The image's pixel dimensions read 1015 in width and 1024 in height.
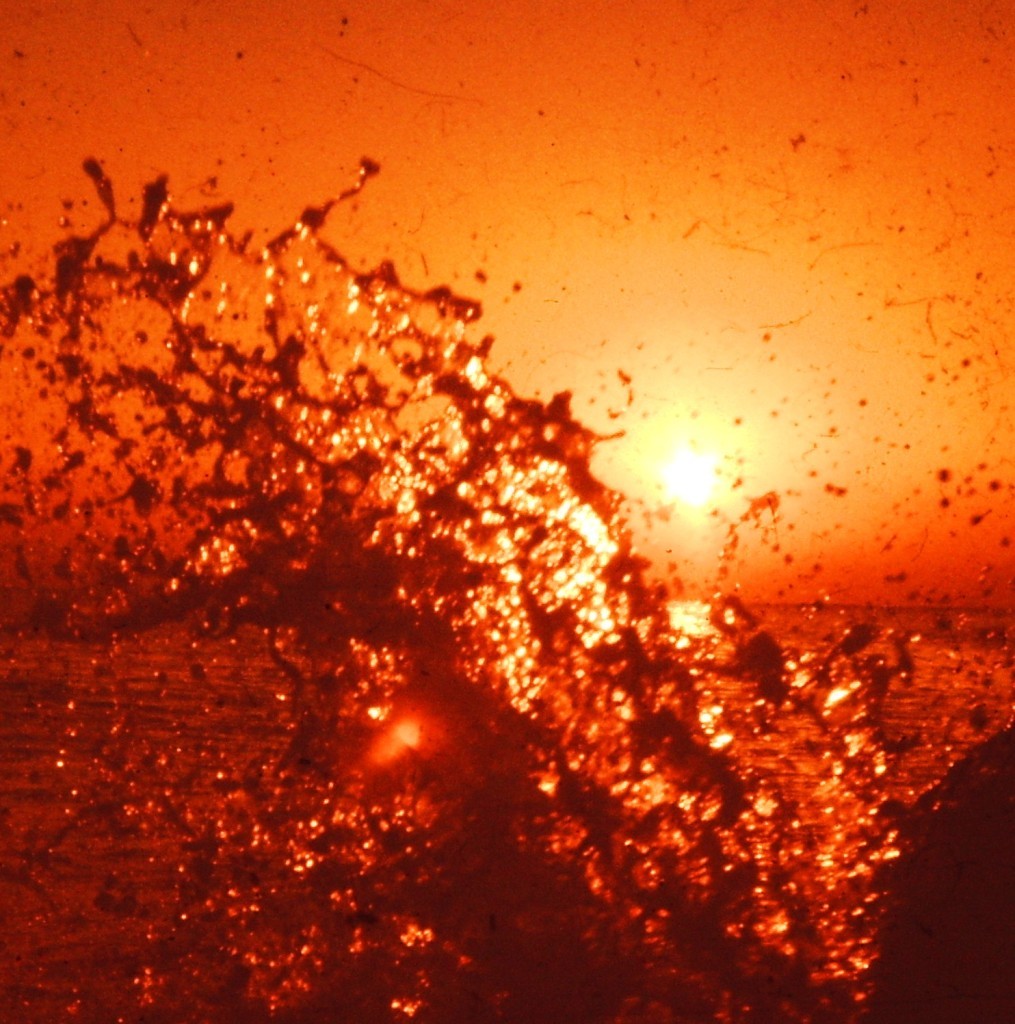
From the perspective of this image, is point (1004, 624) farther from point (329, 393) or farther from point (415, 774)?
point (329, 393)

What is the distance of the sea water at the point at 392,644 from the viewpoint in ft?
15.2

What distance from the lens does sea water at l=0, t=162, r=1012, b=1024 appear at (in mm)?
4633

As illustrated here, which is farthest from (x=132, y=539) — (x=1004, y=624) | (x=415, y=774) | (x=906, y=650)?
(x=1004, y=624)

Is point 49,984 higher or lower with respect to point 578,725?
lower

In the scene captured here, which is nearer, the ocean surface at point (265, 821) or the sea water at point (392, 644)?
the ocean surface at point (265, 821)

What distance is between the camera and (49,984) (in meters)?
4.17

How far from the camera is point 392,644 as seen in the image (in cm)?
502

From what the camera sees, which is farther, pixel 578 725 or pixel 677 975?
pixel 578 725

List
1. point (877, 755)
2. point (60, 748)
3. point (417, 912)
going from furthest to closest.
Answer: point (60, 748) < point (877, 755) < point (417, 912)

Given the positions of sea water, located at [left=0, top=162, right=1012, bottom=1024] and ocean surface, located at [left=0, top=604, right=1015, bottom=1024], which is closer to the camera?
ocean surface, located at [left=0, top=604, right=1015, bottom=1024]

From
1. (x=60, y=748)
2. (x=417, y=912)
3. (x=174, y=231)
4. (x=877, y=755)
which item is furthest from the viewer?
(x=60, y=748)

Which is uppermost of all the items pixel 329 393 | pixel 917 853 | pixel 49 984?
pixel 329 393

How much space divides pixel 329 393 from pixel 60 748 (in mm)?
3846

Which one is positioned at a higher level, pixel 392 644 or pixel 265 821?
pixel 392 644
